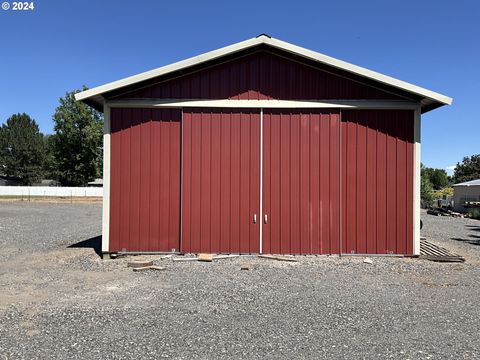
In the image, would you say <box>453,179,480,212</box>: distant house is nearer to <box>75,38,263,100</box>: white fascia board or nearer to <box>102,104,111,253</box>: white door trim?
<box>75,38,263,100</box>: white fascia board

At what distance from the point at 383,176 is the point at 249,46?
4.28 metres

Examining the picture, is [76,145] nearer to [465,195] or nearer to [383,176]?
[465,195]

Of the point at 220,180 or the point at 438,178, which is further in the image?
the point at 438,178

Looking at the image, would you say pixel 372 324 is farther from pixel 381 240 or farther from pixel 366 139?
pixel 366 139

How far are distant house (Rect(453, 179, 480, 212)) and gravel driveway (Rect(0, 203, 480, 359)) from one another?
2306 centimetres

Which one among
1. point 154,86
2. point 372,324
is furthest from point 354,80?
point 372,324

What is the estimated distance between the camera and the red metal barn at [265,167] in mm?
9555

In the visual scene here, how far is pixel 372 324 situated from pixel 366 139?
5.50 m

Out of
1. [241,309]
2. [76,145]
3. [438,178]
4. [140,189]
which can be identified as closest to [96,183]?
[76,145]

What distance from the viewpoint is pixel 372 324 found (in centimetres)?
498

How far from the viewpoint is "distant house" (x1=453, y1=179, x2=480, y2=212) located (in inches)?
1149

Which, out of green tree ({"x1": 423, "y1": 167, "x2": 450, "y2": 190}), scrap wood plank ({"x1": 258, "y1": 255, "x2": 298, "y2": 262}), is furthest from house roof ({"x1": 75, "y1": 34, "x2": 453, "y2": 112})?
green tree ({"x1": 423, "y1": 167, "x2": 450, "y2": 190})

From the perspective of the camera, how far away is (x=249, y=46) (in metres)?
9.26

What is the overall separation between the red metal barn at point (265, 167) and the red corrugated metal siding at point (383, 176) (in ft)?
0.08
